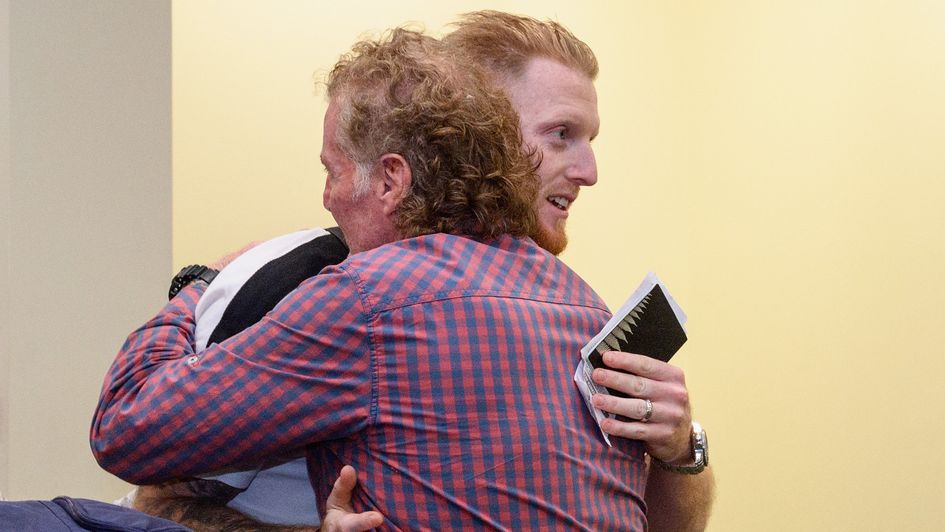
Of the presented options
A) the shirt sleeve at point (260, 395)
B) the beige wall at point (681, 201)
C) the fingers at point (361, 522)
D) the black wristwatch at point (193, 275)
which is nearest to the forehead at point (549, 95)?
the beige wall at point (681, 201)

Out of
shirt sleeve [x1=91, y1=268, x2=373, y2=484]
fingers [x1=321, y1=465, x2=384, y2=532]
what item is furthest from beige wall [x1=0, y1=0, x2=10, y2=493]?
fingers [x1=321, y1=465, x2=384, y2=532]

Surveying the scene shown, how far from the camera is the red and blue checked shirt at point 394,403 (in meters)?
1.29

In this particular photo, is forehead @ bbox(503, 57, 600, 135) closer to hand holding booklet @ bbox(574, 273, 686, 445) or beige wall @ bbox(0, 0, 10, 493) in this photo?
hand holding booklet @ bbox(574, 273, 686, 445)

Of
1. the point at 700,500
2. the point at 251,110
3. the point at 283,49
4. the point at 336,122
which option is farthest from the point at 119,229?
the point at 700,500

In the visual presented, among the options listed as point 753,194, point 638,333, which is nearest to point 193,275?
point 638,333

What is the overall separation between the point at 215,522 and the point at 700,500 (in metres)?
0.77

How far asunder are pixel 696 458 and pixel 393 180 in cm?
65

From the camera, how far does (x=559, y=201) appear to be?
6.53 feet

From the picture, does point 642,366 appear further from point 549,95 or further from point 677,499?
point 549,95

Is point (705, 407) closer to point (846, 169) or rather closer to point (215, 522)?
point (846, 169)

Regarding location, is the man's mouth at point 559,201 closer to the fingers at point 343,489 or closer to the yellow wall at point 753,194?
the yellow wall at point 753,194

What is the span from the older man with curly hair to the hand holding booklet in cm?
2

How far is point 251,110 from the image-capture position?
2188 mm

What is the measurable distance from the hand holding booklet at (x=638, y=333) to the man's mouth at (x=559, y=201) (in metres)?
0.48
